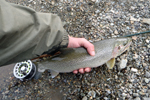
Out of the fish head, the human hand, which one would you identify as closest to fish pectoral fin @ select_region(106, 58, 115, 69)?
the fish head

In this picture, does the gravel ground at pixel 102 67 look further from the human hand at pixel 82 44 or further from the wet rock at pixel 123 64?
the human hand at pixel 82 44

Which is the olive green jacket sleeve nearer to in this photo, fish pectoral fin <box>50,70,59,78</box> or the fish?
the fish

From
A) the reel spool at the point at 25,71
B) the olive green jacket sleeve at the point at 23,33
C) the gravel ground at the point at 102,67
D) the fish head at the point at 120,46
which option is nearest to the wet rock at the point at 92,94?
the gravel ground at the point at 102,67

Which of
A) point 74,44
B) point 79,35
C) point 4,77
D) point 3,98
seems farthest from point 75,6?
point 3,98

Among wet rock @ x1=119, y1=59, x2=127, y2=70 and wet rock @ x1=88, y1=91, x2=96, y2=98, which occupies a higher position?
wet rock @ x1=119, y1=59, x2=127, y2=70

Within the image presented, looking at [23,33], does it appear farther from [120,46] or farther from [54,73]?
[120,46]

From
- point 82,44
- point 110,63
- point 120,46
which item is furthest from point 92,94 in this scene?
point 120,46
